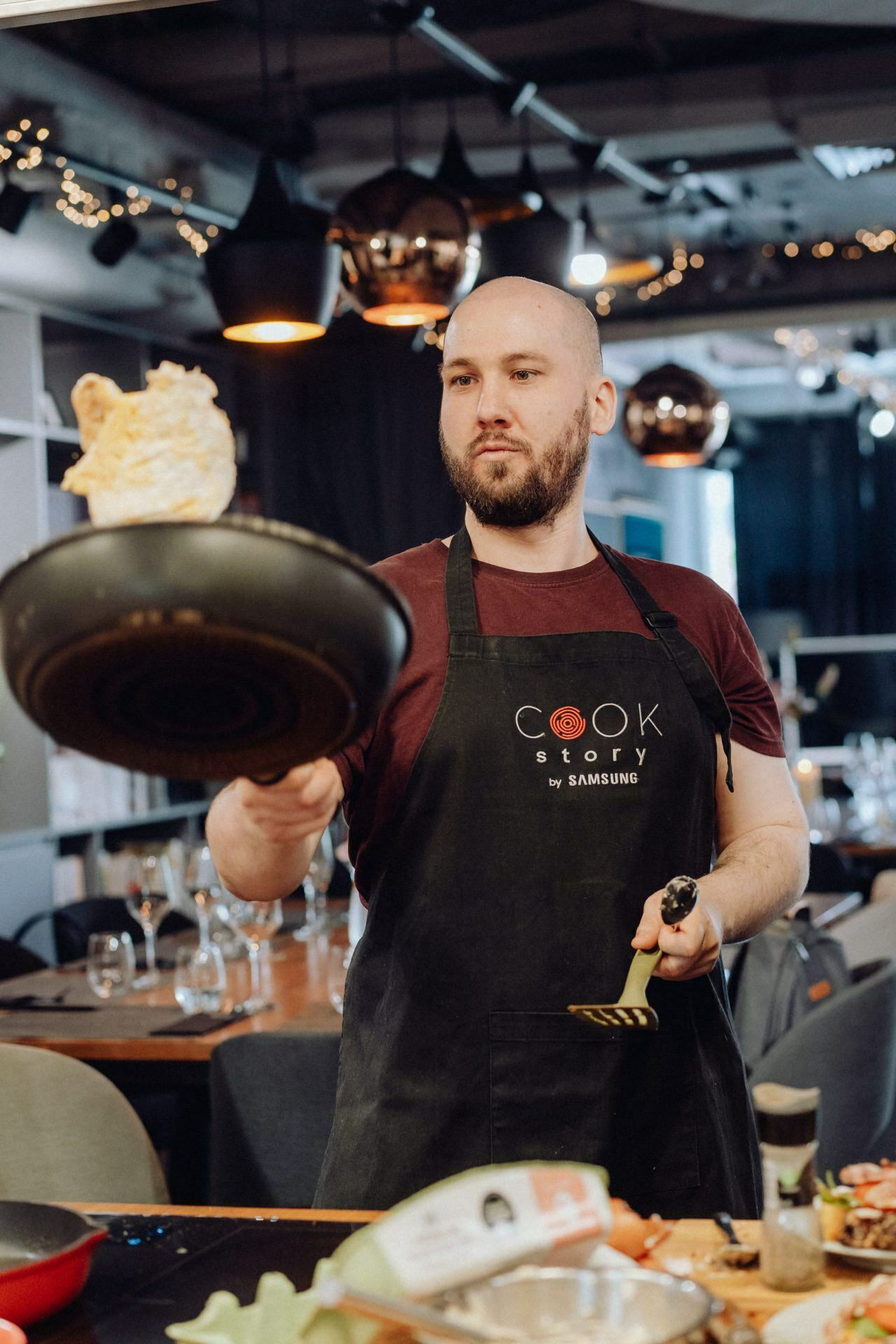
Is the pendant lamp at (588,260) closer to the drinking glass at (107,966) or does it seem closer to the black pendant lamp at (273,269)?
the black pendant lamp at (273,269)

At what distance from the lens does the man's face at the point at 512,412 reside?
2.03 meters

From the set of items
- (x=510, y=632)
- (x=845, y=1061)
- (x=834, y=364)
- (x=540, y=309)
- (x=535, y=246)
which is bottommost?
(x=845, y=1061)

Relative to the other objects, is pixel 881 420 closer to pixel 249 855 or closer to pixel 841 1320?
pixel 249 855

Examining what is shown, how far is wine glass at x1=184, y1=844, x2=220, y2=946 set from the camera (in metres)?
3.58

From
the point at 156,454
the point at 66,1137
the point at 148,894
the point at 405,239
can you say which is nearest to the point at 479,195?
the point at 405,239

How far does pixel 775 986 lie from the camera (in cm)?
348

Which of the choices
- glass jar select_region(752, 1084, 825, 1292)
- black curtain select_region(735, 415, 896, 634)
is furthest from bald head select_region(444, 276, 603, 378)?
black curtain select_region(735, 415, 896, 634)

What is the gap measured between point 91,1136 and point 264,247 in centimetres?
188

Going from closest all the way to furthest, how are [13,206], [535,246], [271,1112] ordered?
[271,1112]
[535,246]
[13,206]

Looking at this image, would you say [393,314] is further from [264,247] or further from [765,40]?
[765,40]

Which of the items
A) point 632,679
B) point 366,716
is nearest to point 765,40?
point 632,679

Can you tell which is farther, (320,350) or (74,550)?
(320,350)

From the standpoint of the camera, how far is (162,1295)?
4.79 ft

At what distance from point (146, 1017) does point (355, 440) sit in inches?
197
